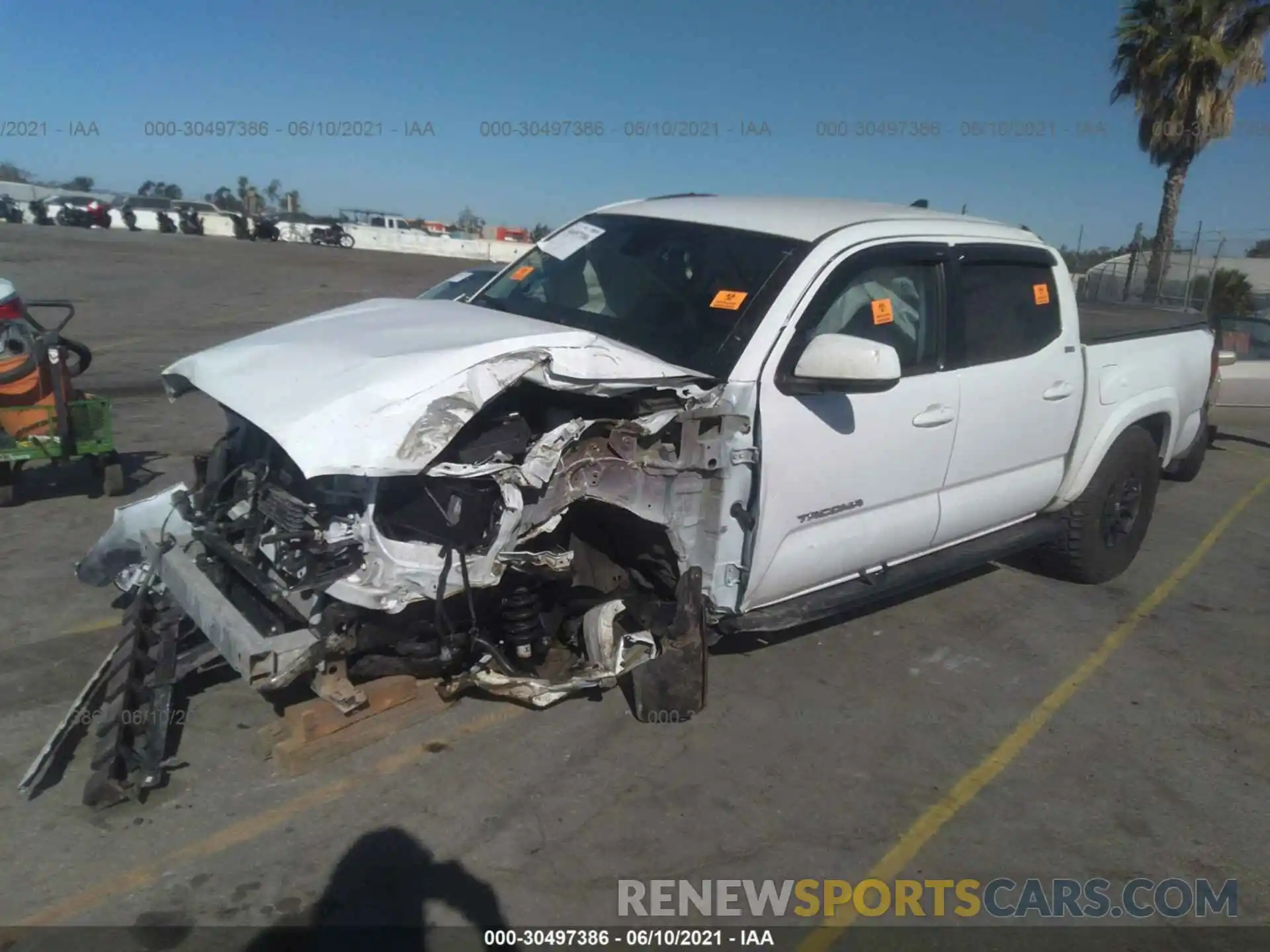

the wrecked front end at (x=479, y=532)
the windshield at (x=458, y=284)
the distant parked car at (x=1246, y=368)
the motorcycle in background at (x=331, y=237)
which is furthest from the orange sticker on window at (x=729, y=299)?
the motorcycle in background at (x=331, y=237)

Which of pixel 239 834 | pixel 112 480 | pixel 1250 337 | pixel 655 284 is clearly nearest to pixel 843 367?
pixel 655 284

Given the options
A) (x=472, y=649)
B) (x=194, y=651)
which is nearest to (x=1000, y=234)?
(x=472, y=649)

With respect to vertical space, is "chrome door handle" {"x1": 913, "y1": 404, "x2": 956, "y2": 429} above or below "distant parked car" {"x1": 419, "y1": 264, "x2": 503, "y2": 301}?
below

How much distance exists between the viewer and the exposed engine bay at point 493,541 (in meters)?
3.24

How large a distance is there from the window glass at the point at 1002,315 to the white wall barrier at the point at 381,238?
Answer: 140 feet

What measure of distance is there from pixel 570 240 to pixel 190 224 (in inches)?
1896

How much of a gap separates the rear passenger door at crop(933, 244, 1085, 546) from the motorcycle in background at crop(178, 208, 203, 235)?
48872 mm

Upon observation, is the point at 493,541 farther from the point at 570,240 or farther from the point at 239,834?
the point at 570,240

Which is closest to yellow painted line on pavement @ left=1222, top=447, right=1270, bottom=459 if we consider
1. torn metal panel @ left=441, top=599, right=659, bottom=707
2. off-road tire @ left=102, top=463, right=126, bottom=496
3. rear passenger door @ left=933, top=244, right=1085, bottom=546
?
rear passenger door @ left=933, top=244, right=1085, bottom=546

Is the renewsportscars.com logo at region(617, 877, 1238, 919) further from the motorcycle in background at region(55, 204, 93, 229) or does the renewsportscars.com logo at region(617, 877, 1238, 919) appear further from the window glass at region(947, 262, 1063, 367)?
the motorcycle in background at region(55, 204, 93, 229)

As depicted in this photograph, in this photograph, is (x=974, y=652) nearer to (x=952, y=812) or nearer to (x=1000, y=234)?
(x=952, y=812)

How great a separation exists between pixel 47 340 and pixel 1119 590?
6804 mm

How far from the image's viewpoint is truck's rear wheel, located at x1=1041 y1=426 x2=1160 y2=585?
5445 mm

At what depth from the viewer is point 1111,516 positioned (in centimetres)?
570
